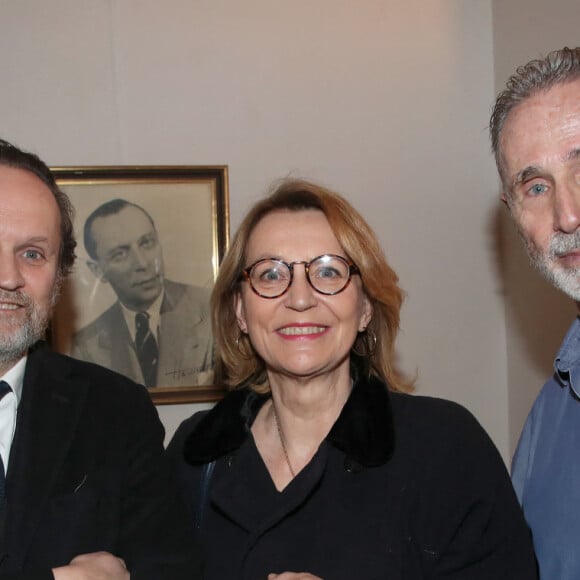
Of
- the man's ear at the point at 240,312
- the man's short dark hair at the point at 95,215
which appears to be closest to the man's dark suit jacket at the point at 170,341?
the man's short dark hair at the point at 95,215

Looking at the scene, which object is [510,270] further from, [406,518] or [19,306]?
[19,306]

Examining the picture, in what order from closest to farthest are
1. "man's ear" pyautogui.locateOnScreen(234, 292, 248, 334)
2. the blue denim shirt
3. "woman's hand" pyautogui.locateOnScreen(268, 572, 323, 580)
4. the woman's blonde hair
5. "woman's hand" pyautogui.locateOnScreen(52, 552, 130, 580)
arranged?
"woman's hand" pyautogui.locateOnScreen(52, 552, 130, 580) < "woman's hand" pyautogui.locateOnScreen(268, 572, 323, 580) < the blue denim shirt < the woman's blonde hair < "man's ear" pyautogui.locateOnScreen(234, 292, 248, 334)

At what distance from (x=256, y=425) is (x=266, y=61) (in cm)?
160

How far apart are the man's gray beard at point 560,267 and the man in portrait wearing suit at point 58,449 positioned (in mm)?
1191

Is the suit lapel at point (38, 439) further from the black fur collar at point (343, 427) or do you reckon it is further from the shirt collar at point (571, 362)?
the shirt collar at point (571, 362)

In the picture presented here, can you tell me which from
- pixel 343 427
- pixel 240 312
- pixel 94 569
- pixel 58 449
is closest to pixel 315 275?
pixel 240 312

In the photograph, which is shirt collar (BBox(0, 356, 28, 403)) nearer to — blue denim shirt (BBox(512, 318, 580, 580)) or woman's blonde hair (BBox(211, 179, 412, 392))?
woman's blonde hair (BBox(211, 179, 412, 392))

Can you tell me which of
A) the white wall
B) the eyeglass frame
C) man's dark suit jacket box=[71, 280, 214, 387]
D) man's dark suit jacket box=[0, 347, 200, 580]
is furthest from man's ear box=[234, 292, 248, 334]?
the white wall

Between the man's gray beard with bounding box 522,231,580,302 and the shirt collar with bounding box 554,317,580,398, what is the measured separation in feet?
0.77

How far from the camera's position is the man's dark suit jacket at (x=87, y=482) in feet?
6.99

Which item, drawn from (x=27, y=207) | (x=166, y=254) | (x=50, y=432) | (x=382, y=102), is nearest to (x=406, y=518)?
(x=50, y=432)

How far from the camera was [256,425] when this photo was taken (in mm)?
2641

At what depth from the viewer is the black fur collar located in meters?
2.35

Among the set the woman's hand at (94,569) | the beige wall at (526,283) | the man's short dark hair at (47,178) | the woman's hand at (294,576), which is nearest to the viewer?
the woman's hand at (94,569)
